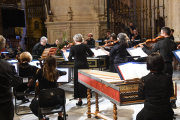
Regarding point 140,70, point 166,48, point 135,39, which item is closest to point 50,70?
point 140,70

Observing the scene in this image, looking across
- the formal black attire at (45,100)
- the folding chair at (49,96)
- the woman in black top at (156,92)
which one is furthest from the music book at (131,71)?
the formal black attire at (45,100)

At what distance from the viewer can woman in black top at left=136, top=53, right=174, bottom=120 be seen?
2459 mm

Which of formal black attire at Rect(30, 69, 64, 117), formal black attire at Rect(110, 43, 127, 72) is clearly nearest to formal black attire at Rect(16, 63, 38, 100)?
formal black attire at Rect(30, 69, 64, 117)

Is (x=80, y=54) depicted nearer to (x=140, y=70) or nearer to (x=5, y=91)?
(x=140, y=70)

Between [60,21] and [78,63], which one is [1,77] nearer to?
[78,63]

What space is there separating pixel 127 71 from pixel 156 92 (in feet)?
2.03

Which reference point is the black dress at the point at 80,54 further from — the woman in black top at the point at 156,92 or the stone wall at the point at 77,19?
the stone wall at the point at 77,19

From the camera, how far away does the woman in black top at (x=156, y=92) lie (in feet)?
8.07

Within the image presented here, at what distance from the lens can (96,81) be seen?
3.45 meters

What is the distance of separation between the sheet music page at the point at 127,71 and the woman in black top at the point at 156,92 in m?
0.47

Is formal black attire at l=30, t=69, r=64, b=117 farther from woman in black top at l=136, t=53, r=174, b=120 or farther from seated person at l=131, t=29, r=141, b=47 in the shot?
seated person at l=131, t=29, r=141, b=47

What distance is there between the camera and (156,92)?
2.47 m

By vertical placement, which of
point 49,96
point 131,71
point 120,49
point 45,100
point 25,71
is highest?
point 120,49

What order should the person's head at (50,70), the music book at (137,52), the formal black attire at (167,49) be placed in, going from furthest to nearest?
1. the music book at (137,52)
2. the formal black attire at (167,49)
3. the person's head at (50,70)
